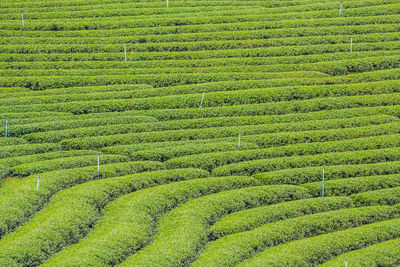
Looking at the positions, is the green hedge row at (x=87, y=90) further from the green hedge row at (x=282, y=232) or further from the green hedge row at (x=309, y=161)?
the green hedge row at (x=282, y=232)

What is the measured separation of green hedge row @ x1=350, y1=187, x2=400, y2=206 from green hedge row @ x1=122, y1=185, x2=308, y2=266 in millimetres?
2196

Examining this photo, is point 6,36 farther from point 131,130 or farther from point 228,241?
point 228,241

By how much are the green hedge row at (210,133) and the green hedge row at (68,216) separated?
3737 millimetres

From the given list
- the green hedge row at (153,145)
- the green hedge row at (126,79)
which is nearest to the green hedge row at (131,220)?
the green hedge row at (153,145)

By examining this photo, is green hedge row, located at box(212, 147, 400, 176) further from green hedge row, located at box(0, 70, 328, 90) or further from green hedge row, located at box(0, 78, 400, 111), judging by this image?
green hedge row, located at box(0, 70, 328, 90)

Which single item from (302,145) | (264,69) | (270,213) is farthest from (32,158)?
(264,69)

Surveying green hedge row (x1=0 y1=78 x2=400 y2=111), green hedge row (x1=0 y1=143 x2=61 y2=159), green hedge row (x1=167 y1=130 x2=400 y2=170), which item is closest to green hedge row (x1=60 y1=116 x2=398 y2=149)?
green hedge row (x1=167 y1=130 x2=400 y2=170)

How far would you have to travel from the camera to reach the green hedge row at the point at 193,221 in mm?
19641

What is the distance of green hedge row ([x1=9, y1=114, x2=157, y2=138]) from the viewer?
29516 millimetres

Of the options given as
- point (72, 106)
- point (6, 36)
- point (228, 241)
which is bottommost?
point (228, 241)

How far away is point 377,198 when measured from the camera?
24891mm

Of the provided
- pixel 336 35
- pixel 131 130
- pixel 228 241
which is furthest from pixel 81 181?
pixel 336 35

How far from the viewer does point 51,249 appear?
65.0ft

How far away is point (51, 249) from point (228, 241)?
19.9 ft
